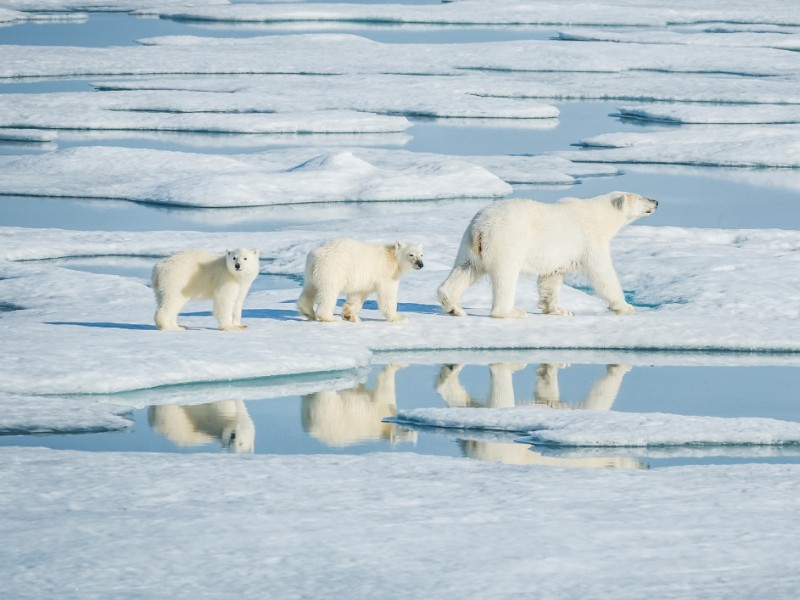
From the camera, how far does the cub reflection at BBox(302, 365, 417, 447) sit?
22.6ft

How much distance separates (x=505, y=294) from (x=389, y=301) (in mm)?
733

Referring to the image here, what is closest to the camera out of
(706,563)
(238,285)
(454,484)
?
(706,563)

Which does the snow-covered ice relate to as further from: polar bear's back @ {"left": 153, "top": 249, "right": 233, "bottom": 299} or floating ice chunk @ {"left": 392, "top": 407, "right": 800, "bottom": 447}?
polar bear's back @ {"left": 153, "top": 249, "right": 233, "bottom": 299}

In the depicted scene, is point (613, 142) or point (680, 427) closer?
point (680, 427)

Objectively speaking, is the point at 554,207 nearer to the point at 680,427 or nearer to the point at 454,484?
the point at 680,427

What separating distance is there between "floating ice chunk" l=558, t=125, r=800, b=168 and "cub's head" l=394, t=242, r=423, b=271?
9.37 m

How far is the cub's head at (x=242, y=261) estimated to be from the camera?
26.2 feet

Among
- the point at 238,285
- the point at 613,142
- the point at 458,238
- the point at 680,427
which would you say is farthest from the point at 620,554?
the point at 613,142

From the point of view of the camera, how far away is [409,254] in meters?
8.63

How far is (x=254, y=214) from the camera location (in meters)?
14.4

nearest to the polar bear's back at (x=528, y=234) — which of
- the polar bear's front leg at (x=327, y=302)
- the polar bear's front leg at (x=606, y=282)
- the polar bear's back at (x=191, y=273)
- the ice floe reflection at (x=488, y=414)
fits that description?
the polar bear's front leg at (x=606, y=282)

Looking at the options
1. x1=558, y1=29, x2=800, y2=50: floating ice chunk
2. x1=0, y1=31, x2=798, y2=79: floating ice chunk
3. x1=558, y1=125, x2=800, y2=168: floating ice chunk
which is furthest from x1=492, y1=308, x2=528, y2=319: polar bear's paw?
x1=558, y1=29, x2=800, y2=50: floating ice chunk

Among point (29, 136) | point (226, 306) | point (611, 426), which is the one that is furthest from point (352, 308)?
point (29, 136)

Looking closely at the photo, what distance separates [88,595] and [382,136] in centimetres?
1545
